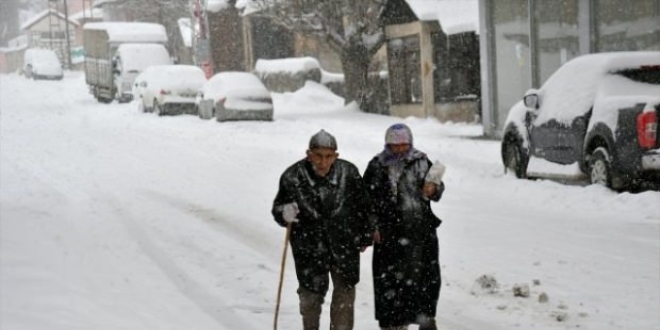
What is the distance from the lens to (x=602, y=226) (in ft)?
33.5

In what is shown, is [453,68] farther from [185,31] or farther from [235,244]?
[185,31]

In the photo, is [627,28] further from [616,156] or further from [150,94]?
[150,94]

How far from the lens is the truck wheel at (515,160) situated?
14305 mm

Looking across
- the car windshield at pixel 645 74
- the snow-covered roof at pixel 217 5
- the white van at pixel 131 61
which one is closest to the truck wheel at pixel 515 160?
the car windshield at pixel 645 74

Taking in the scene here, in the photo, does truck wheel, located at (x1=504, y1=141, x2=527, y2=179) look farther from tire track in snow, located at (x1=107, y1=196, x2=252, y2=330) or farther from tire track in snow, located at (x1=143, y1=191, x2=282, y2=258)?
tire track in snow, located at (x1=107, y1=196, x2=252, y2=330)

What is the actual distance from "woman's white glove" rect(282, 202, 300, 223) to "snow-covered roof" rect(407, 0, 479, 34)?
20.6m

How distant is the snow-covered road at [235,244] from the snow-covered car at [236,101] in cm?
644

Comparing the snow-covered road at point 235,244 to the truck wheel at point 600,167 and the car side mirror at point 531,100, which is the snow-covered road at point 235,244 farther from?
the car side mirror at point 531,100

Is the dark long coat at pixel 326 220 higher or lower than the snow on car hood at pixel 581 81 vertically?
lower

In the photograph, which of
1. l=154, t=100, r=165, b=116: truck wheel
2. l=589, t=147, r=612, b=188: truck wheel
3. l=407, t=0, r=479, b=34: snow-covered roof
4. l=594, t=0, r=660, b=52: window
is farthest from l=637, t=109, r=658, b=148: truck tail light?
l=154, t=100, r=165, b=116: truck wheel

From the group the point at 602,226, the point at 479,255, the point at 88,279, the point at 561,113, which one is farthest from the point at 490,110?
the point at 88,279

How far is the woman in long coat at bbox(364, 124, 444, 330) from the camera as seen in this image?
592 centimetres

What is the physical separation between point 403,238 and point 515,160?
8990 millimetres

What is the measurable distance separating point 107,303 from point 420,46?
2184 centimetres
